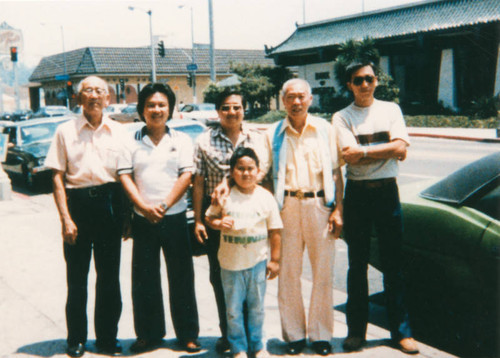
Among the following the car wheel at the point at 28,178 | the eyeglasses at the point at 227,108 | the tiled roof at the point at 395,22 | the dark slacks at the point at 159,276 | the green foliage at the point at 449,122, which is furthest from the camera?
the tiled roof at the point at 395,22

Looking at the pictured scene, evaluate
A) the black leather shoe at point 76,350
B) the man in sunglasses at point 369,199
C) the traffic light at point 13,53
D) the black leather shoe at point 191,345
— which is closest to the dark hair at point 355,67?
the man in sunglasses at point 369,199

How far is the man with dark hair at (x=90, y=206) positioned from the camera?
371cm

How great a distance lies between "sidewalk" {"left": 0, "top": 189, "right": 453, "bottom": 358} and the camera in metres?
3.89

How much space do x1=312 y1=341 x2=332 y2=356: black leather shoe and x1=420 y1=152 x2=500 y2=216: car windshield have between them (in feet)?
4.56

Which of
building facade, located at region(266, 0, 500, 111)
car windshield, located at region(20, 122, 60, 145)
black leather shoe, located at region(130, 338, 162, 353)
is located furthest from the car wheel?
building facade, located at region(266, 0, 500, 111)

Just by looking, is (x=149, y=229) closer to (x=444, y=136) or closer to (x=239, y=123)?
Answer: (x=239, y=123)

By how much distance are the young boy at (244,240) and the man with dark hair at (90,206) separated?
0.77m

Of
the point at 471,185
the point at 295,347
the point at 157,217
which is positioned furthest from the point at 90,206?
the point at 471,185

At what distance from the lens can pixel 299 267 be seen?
149 inches

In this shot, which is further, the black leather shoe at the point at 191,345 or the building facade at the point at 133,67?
the building facade at the point at 133,67

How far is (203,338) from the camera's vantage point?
4086 millimetres

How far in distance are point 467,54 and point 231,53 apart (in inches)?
1282

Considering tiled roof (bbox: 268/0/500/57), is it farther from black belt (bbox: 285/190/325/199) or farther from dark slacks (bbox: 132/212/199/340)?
dark slacks (bbox: 132/212/199/340)

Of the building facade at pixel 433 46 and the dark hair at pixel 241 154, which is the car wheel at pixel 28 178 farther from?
the building facade at pixel 433 46
